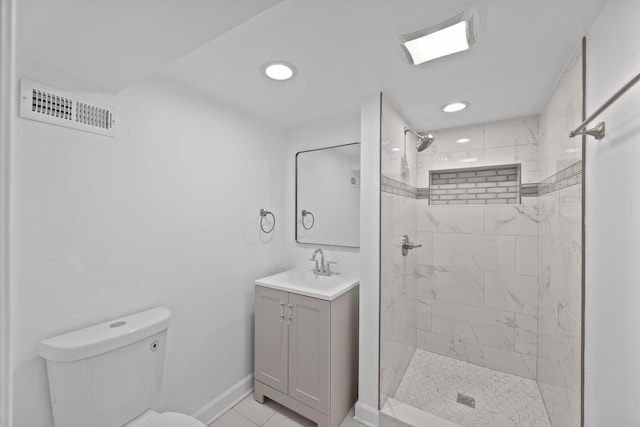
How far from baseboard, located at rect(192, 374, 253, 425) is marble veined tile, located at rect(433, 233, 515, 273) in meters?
1.91

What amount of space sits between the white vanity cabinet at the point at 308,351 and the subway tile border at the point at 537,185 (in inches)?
30.5

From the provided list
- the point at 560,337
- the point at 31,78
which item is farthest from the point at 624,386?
the point at 31,78

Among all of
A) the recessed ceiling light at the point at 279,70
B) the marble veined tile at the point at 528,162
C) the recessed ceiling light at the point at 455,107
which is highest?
the recessed ceiling light at the point at 279,70

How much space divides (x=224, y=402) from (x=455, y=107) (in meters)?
2.64

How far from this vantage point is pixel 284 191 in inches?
99.3

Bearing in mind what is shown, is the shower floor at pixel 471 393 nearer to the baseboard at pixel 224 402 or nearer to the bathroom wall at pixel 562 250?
the bathroom wall at pixel 562 250

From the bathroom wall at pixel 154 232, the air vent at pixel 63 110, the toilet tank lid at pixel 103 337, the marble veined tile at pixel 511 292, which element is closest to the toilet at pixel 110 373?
the toilet tank lid at pixel 103 337

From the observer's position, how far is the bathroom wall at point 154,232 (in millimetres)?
1140

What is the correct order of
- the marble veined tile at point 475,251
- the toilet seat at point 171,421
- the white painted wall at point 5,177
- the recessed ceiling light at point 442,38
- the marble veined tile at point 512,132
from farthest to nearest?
the marble veined tile at point 475,251, the marble veined tile at point 512,132, the toilet seat at point 171,421, the recessed ceiling light at point 442,38, the white painted wall at point 5,177

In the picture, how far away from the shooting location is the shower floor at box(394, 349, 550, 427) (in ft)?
5.91

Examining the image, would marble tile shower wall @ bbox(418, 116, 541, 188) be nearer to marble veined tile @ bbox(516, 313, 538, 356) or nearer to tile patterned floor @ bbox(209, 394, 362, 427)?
marble veined tile @ bbox(516, 313, 538, 356)

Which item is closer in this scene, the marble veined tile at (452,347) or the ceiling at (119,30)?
the ceiling at (119,30)

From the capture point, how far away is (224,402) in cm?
190

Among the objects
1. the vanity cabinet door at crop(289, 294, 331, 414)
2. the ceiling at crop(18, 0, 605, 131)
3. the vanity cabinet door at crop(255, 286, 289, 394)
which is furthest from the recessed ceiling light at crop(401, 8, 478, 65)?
the vanity cabinet door at crop(255, 286, 289, 394)
